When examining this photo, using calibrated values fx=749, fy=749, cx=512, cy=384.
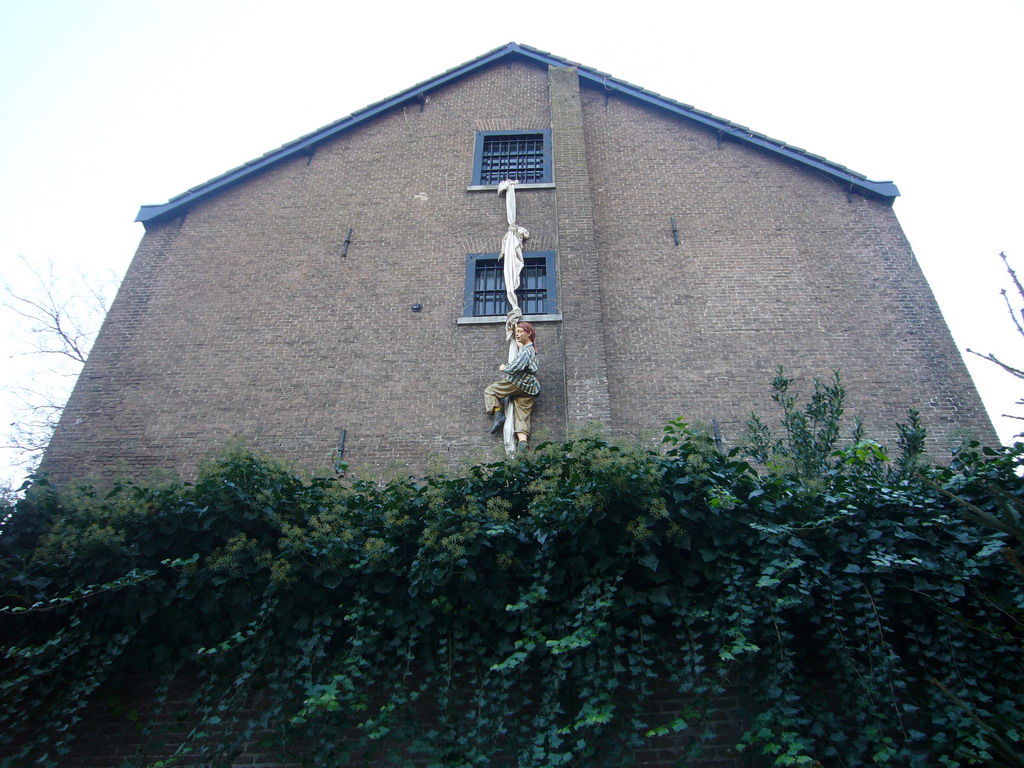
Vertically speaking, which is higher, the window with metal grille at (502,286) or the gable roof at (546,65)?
the gable roof at (546,65)

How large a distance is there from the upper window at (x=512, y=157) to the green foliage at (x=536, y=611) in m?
8.61

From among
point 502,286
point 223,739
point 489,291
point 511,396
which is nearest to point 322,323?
point 489,291

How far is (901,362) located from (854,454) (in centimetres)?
540

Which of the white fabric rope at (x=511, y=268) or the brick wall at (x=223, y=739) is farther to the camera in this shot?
the white fabric rope at (x=511, y=268)

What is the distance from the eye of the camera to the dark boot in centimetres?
1155

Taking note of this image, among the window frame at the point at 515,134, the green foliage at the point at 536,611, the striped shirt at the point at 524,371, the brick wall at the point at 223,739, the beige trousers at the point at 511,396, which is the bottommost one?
the brick wall at the point at 223,739

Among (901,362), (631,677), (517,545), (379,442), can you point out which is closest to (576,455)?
(517,545)

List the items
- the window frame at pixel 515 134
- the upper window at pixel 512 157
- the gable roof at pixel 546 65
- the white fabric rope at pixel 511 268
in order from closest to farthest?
1. the white fabric rope at pixel 511 268
2. the gable roof at pixel 546 65
3. the window frame at pixel 515 134
4. the upper window at pixel 512 157

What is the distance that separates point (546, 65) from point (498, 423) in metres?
9.27

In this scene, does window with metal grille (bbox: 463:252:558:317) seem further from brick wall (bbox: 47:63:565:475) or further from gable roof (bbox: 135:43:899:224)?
gable roof (bbox: 135:43:899:224)

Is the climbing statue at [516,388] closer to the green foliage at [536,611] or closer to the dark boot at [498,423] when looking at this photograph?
the dark boot at [498,423]

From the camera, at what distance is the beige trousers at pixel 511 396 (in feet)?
37.9

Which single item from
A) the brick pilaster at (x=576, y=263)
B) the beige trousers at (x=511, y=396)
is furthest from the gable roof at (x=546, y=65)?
the beige trousers at (x=511, y=396)

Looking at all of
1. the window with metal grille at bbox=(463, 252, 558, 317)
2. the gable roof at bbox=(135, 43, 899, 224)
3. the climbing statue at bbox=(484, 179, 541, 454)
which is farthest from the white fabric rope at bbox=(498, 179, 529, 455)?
the gable roof at bbox=(135, 43, 899, 224)
